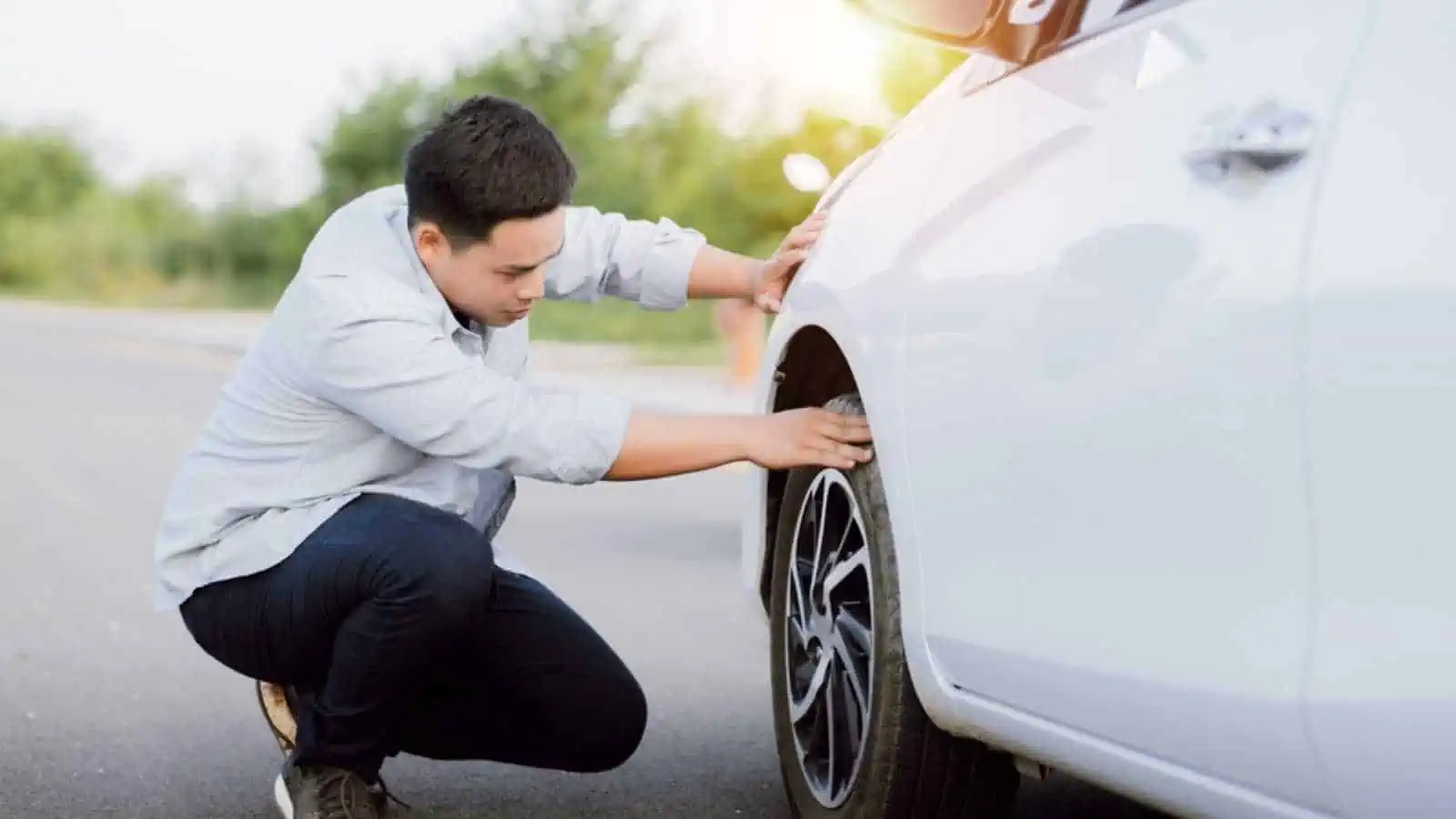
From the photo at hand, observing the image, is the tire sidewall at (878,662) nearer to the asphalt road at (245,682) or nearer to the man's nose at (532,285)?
the man's nose at (532,285)

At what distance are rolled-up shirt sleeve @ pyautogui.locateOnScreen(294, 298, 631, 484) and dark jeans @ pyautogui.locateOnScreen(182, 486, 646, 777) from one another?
188mm

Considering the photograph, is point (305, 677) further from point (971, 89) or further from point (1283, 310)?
point (1283, 310)

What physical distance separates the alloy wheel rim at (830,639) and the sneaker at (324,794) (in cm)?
77

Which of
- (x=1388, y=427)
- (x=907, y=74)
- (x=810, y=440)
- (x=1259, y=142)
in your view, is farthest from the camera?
(x=907, y=74)

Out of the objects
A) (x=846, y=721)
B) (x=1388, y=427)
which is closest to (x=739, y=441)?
(x=846, y=721)

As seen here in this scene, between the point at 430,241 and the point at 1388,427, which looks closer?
the point at 1388,427

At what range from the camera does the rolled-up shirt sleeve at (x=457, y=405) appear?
142 inches

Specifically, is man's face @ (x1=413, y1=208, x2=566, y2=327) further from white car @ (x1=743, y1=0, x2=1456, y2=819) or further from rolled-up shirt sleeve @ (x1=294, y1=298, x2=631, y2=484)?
white car @ (x1=743, y1=0, x2=1456, y2=819)

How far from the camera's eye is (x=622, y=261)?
14.0 ft

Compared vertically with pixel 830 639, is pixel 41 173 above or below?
below

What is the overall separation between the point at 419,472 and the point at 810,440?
2.88ft

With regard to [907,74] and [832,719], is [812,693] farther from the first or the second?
[907,74]

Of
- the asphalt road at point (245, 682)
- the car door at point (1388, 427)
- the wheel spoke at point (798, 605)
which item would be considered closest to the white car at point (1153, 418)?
the car door at point (1388, 427)

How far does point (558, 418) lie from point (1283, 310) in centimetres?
174
